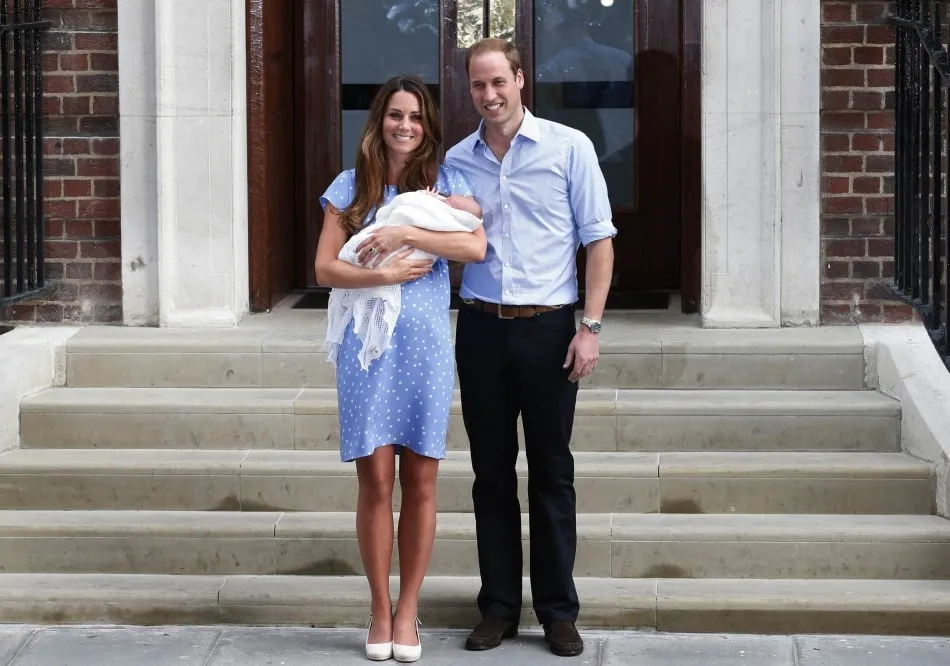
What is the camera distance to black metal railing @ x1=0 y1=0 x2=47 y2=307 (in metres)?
6.29

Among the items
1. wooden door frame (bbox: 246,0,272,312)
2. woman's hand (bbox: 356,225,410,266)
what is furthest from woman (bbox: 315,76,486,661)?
wooden door frame (bbox: 246,0,272,312)

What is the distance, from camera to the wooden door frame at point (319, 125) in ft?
22.3

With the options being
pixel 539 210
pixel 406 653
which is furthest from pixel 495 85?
pixel 406 653

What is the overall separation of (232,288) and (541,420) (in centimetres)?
209

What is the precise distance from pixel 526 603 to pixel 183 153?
95.8 inches

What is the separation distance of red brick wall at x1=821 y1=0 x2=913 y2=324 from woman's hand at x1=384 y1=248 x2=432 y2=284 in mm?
2286

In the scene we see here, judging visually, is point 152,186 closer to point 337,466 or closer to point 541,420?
point 337,466

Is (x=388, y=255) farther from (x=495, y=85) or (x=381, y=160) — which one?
(x=495, y=85)

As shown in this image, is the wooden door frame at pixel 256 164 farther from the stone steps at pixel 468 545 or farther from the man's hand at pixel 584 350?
the man's hand at pixel 584 350

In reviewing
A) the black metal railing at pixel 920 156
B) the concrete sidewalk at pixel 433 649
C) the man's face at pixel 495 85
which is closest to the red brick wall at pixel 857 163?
the black metal railing at pixel 920 156

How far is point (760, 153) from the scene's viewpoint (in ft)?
21.0

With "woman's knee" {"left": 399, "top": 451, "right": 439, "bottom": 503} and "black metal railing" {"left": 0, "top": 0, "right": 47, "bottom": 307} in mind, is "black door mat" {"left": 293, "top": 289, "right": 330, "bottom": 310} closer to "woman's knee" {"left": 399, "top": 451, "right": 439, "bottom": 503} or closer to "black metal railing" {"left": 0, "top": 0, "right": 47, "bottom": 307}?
"black metal railing" {"left": 0, "top": 0, "right": 47, "bottom": 307}

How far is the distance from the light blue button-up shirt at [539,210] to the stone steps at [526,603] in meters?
1.02

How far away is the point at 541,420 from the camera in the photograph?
16.1 ft
